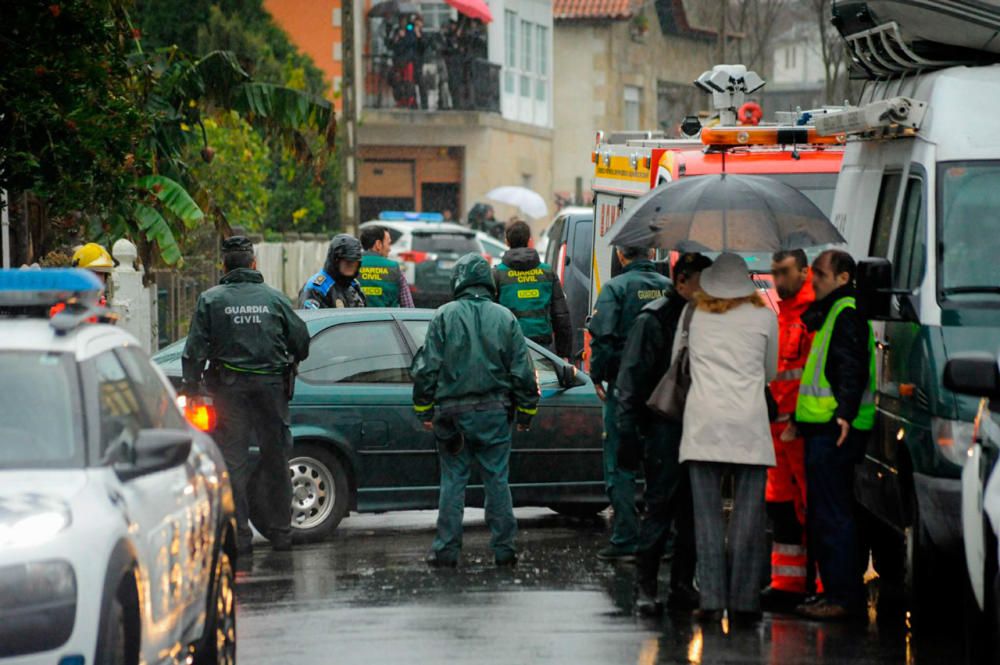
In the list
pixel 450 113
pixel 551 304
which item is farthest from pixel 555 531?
pixel 450 113

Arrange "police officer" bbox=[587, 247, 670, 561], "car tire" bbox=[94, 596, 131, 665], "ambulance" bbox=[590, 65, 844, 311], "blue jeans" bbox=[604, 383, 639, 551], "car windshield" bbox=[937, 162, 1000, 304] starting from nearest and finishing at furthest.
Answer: "car tire" bbox=[94, 596, 131, 665] → "car windshield" bbox=[937, 162, 1000, 304] → "police officer" bbox=[587, 247, 670, 561] → "blue jeans" bbox=[604, 383, 639, 551] → "ambulance" bbox=[590, 65, 844, 311]

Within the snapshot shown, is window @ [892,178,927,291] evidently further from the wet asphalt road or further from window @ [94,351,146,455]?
window @ [94,351,146,455]

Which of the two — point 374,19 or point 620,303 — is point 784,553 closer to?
point 620,303

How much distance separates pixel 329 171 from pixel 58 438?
38202 millimetres

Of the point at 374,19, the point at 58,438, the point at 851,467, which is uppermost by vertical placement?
the point at 374,19

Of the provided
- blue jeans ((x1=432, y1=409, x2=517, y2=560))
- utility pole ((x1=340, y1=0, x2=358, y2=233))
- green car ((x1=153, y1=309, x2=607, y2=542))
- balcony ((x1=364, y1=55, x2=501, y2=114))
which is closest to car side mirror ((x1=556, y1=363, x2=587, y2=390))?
green car ((x1=153, y1=309, x2=607, y2=542))

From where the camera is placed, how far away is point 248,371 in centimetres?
1189

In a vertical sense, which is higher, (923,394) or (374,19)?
(374,19)

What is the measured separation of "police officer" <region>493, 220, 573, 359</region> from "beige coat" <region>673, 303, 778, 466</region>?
6.10 m

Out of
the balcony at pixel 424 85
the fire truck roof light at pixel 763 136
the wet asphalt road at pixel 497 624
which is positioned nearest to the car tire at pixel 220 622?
the wet asphalt road at pixel 497 624

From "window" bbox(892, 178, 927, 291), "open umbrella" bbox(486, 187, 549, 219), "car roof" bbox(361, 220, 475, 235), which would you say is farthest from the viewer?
"open umbrella" bbox(486, 187, 549, 219)

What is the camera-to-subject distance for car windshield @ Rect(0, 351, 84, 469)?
6391 millimetres

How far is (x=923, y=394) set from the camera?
8.87 meters

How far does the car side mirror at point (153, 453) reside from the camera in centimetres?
648
